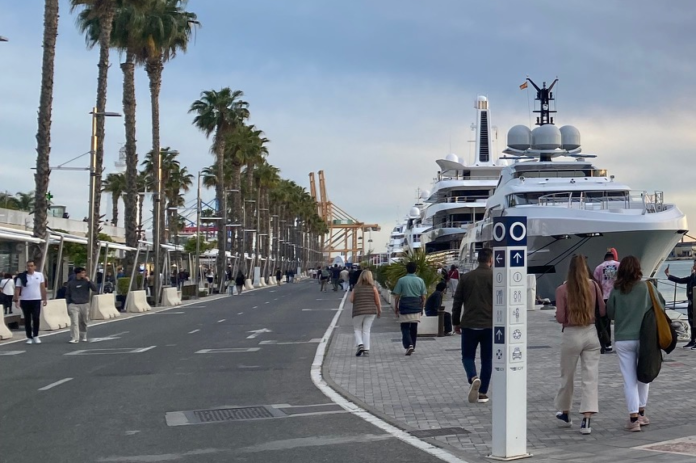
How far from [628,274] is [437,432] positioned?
2409mm

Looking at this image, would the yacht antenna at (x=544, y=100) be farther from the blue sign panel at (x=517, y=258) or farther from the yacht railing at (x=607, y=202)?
the blue sign panel at (x=517, y=258)

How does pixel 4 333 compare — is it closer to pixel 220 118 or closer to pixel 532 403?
pixel 532 403

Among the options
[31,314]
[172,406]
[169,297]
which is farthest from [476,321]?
[169,297]

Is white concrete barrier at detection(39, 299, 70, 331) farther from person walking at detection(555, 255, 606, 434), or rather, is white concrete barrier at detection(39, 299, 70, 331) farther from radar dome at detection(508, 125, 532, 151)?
radar dome at detection(508, 125, 532, 151)

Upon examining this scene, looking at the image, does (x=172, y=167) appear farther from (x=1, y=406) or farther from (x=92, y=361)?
(x=1, y=406)

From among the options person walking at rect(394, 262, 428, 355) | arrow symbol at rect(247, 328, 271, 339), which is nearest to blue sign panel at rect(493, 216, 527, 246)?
person walking at rect(394, 262, 428, 355)

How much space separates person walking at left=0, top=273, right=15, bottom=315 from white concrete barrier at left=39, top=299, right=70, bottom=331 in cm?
106

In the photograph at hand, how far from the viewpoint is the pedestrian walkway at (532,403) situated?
807 centimetres

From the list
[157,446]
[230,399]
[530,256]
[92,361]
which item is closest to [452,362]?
[230,399]

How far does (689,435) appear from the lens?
27.9 feet

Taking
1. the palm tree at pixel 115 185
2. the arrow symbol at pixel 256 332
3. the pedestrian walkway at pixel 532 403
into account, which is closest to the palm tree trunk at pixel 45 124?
the arrow symbol at pixel 256 332

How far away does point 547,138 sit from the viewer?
4838 cm

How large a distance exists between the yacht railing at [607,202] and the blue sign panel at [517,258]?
100 ft

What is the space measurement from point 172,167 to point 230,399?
3010 inches
